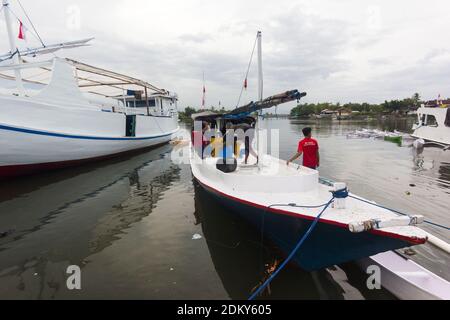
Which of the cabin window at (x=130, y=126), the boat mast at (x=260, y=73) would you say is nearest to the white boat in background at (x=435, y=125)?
the boat mast at (x=260, y=73)

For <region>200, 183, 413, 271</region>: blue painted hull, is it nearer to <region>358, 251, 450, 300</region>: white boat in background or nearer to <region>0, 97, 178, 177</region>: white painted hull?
<region>358, 251, 450, 300</region>: white boat in background

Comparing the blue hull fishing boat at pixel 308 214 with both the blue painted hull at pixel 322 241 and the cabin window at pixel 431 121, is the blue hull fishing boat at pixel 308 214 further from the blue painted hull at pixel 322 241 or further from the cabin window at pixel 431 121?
the cabin window at pixel 431 121

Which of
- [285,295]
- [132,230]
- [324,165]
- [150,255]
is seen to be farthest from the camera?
[324,165]

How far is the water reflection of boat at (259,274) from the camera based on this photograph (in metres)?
4.15

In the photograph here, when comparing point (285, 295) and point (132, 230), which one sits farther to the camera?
point (132, 230)

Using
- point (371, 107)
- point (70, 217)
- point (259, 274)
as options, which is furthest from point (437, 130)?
point (371, 107)

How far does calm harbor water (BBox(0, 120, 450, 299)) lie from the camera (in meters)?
4.27

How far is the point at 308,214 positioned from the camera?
3.90 m

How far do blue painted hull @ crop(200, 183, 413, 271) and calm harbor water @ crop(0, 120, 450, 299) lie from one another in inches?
22.6

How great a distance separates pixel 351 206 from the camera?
4.42 metres

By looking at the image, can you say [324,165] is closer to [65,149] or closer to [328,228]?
[328,228]

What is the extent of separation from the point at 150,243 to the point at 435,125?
29.0m
